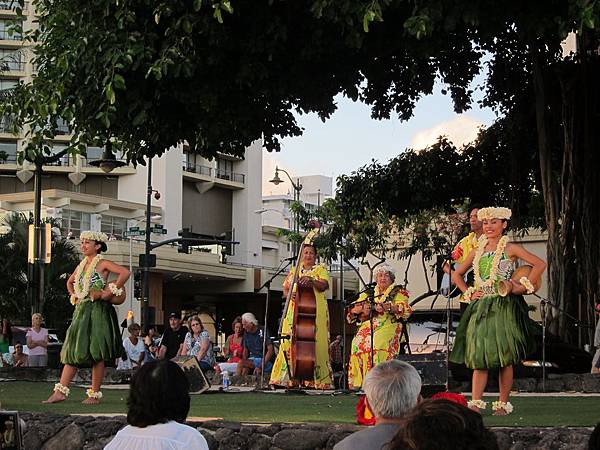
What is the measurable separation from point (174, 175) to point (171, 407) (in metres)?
63.4

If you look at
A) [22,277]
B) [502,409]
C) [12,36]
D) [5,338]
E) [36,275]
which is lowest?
[502,409]

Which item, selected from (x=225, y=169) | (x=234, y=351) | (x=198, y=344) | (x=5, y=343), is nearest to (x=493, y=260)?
(x=234, y=351)

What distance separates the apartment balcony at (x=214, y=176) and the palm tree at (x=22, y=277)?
22687 mm

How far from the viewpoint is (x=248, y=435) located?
909cm

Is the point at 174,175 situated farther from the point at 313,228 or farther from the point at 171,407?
the point at 171,407

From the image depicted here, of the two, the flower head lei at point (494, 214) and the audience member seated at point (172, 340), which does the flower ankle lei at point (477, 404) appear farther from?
the audience member seated at point (172, 340)

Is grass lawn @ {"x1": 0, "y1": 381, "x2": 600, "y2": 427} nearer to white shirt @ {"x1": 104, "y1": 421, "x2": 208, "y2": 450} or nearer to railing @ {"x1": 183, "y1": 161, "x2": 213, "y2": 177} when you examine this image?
white shirt @ {"x1": 104, "y1": 421, "x2": 208, "y2": 450}

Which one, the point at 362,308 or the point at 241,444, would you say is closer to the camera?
the point at 241,444

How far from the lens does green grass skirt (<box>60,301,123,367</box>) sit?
39.5 feet

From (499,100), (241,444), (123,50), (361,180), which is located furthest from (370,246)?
(241,444)

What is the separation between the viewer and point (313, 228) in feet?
46.5

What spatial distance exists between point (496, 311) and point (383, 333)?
3.38 meters

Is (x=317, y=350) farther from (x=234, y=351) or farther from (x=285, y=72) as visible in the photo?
(x=234, y=351)

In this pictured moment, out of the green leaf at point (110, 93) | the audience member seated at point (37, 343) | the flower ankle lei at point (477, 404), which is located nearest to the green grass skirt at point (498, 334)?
the flower ankle lei at point (477, 404)
